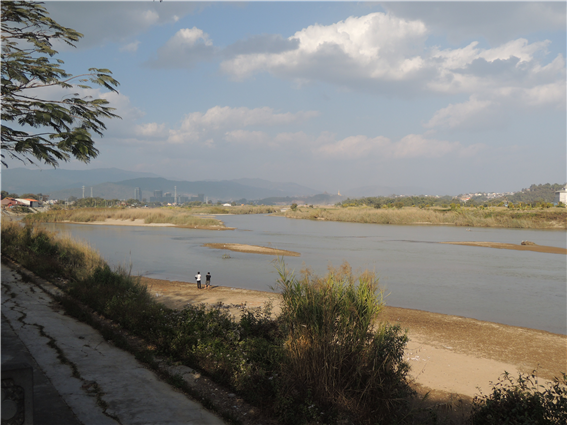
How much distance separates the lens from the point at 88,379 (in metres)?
5.15

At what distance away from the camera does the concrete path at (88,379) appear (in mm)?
4332

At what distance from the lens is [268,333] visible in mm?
7172

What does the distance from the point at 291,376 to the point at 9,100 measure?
5.49 m

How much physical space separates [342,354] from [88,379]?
11.1 ft

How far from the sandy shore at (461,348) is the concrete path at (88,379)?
149 inches

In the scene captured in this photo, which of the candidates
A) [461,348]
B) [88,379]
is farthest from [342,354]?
[461,348]

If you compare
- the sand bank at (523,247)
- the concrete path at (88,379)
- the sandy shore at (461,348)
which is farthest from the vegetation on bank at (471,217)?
the concrete path at (88,379)

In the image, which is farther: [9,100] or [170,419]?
[9,100]

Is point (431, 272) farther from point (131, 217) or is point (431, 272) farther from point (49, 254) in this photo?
point (131, 217)

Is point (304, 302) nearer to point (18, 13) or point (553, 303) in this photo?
point (18, 13)

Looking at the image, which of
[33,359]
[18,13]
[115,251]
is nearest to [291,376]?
[33,359]

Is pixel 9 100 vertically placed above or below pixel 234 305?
above

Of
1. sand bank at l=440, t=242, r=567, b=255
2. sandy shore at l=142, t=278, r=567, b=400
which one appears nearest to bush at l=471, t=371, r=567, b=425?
sandy shore at l=142, t=278, r=567, b=400

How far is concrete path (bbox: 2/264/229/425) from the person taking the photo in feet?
14.2
